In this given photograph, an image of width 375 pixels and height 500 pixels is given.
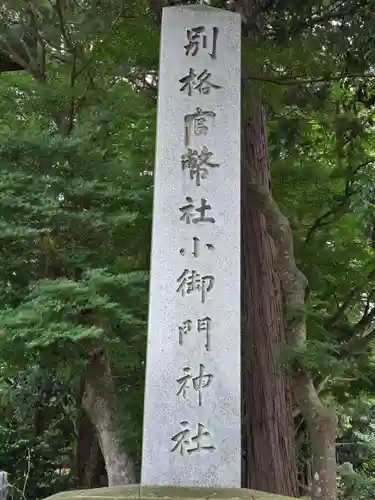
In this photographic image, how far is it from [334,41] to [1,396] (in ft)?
18.8

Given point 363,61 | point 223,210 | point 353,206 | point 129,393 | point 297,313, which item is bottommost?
point 129,393

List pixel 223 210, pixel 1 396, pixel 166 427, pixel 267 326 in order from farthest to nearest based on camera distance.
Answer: pixel 1 396, pixel 267 326, pixel 223 210, pixel 166 427

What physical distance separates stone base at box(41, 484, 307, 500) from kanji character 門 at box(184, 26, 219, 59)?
7.96ft

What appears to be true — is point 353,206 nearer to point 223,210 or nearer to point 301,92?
point 301,92

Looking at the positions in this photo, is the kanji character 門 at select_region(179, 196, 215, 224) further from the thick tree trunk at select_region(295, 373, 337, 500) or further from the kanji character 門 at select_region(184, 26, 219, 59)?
the thick tree trunk at select_region(295, 373, 337, 500)

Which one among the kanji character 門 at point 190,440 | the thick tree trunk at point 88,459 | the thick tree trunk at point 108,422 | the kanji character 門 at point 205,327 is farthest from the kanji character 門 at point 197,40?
the thick tree trunk at point 88,459

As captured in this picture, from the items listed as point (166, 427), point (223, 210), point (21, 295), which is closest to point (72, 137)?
point (21, 295)

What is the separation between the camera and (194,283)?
3211 millimetres

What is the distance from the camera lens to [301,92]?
18.1ft

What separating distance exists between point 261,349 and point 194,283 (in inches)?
74.0

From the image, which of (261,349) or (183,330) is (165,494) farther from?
(261,349)

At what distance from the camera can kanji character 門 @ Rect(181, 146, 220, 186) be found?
11.2 ft

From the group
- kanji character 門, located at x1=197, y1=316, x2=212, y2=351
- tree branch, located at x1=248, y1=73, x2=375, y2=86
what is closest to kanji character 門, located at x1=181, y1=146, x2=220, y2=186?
kanji character 門, located at x1=197, y1=316, x2=212, y2=351

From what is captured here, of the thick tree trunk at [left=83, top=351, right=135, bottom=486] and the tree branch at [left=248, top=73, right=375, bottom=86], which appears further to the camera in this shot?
the thick tree trunk at [left=83, top=351, right=135, bottom=486]
